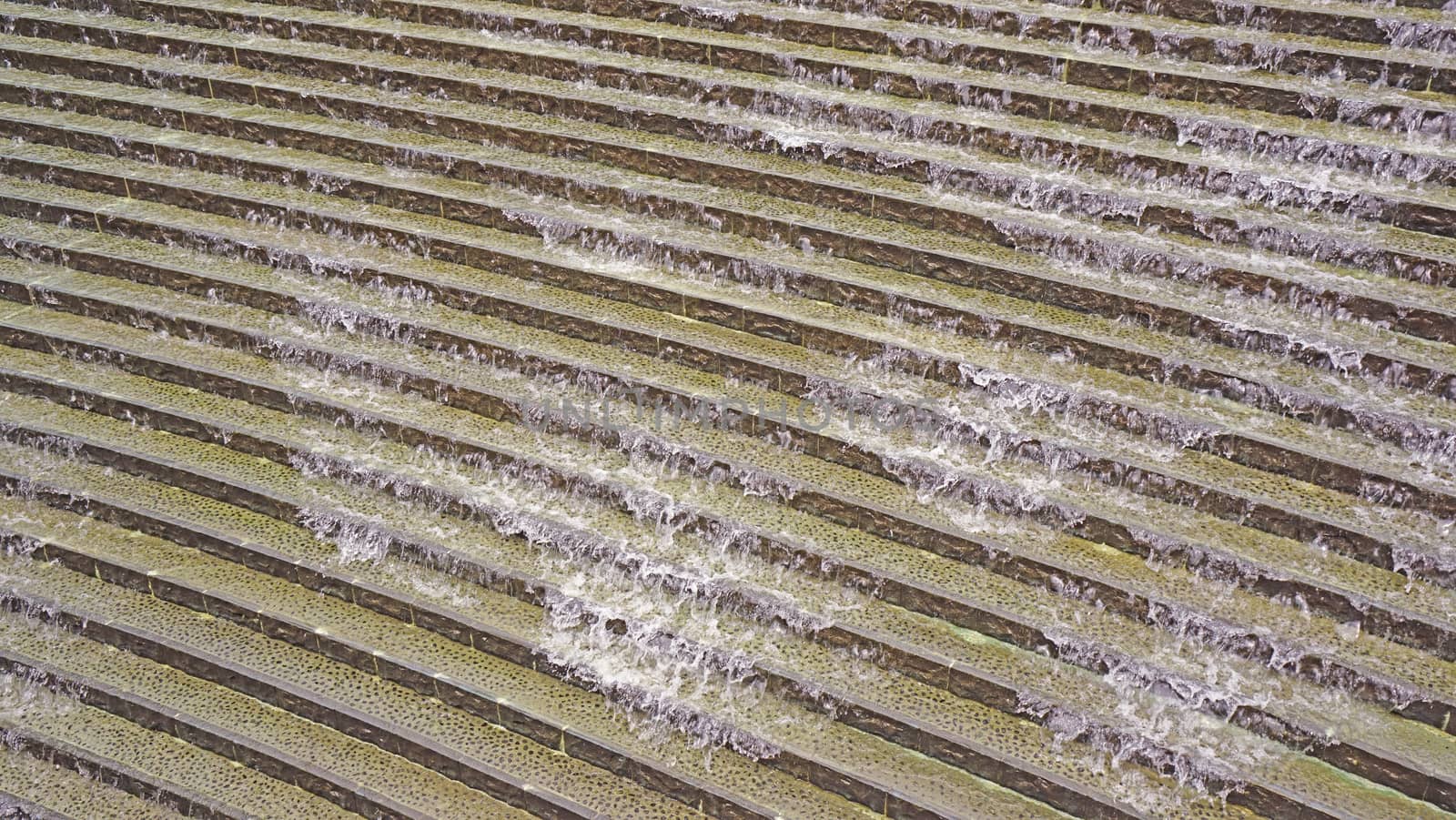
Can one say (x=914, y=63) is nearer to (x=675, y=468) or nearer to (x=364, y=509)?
(x=675, y=468)

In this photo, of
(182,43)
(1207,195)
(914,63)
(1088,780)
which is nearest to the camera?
(1088,780)

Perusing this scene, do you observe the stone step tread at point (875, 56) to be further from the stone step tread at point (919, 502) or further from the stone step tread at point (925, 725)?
the stone step tread at point (925, 725)

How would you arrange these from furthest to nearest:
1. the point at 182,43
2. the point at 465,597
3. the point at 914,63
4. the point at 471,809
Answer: the point at 182,43 → the point at 914,63 → the point at 465,597 → the point at 471,809

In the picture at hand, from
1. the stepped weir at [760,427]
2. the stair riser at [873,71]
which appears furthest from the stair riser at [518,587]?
the stair riser at [873,71]

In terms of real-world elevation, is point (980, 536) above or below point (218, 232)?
below

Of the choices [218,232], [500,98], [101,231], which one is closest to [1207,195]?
[500,98]

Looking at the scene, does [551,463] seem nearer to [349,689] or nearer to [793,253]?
[349,689]
